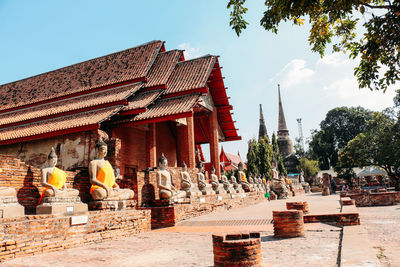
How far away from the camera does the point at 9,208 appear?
4.86m

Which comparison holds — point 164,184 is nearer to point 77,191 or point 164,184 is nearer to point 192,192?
point 192,192

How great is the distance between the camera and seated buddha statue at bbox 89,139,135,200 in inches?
261

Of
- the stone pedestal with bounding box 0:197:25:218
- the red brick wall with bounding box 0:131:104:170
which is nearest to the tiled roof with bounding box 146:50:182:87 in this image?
the red brick wall with bounding box 0:131:104:170

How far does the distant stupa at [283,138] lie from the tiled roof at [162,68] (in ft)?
145

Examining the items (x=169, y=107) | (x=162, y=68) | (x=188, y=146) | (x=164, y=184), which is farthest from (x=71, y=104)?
(x=164, y=184)

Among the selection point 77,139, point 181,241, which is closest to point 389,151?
point 77,139

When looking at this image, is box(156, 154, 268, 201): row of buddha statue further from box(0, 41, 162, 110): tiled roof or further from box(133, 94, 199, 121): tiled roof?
box(0, 41, 162, 110): tiled roof

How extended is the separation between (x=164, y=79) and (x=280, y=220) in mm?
12019

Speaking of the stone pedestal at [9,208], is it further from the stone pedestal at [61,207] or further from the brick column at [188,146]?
the brick column at [188,146]

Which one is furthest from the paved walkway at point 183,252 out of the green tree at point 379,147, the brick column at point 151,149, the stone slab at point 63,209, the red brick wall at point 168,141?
the green tree at point 379,147

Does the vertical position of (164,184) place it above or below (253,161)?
below

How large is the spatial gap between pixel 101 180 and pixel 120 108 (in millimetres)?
6349

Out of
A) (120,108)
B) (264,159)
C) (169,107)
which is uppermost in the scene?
(169,107)

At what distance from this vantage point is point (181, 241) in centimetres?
546
